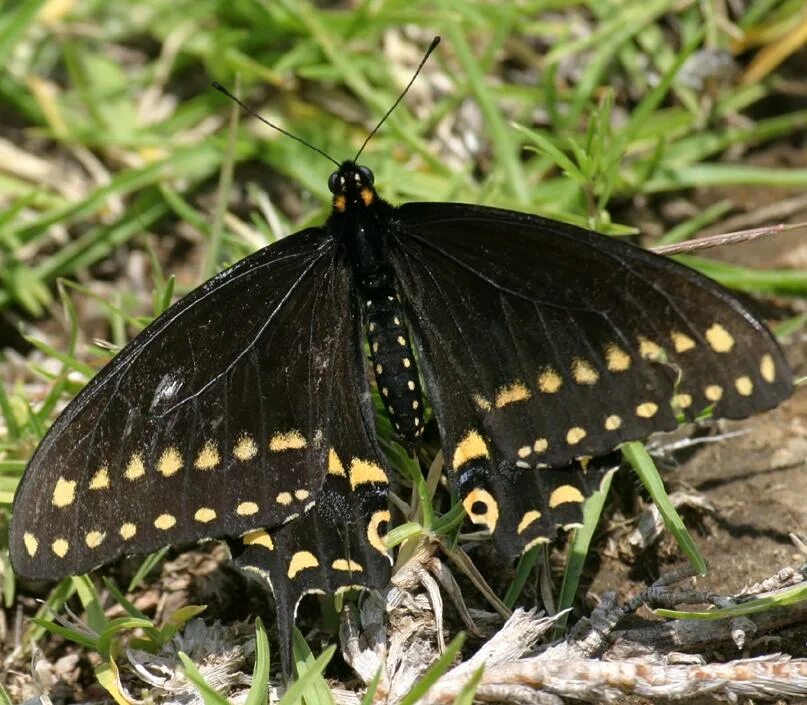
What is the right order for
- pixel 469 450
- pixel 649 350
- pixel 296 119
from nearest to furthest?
pixel 649 350, pixel 469 450, pixel 296 119

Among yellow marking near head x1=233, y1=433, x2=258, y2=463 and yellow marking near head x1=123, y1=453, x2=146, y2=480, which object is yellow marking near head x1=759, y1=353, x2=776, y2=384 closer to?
yellow marking near head x1=233, y1=433, x2=258, y2=463

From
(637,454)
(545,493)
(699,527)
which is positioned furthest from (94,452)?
(699,527)

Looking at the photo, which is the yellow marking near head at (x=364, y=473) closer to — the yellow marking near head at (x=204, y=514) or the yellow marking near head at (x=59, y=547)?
the yellow marking near head at (x=204, y=514)

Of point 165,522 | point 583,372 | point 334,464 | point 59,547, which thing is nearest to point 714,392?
point 583,372

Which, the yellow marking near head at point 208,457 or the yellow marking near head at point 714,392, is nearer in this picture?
the yellow marking near head at point 714,392

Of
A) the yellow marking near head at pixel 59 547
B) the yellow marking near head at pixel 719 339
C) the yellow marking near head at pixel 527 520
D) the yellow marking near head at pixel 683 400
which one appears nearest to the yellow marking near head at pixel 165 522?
the yellow marking near head at pixel 59 547

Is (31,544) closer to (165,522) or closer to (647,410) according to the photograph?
(165,522)

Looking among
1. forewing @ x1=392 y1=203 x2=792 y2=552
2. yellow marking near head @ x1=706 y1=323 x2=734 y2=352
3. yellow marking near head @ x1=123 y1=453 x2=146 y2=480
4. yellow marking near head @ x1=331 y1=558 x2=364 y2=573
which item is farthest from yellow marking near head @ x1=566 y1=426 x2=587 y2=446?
yellow marking near head @ x1=123 y1=453 x2=146 y2=480
